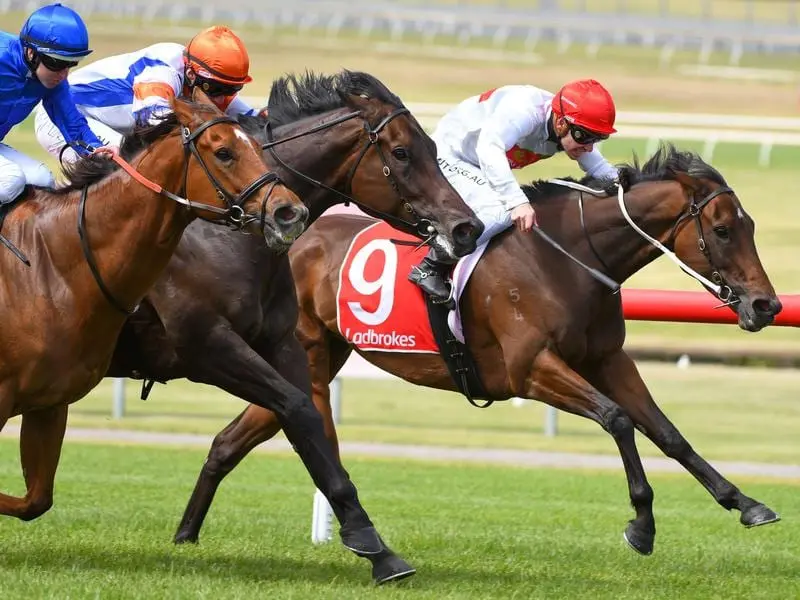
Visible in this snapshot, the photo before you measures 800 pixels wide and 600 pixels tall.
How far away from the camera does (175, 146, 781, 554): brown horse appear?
265 inches

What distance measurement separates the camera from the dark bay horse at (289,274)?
229 inches

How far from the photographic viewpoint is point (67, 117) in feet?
19.6

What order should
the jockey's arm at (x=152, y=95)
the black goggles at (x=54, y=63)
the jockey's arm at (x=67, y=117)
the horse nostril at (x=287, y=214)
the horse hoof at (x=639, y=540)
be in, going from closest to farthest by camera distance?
the horse nostril at (x=287, y=214) < the jockey's arm at (x=152, y=95) < the black goggles at (x=54, y=63) < the jockey's arm at (x=67, y=117) < the horse hoof at (x=639, y=540)

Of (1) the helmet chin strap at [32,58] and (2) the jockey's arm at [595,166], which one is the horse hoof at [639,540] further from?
(1) the helmet chin strap at [32,58]

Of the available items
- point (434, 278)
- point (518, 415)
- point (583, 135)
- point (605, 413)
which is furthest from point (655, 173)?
point (518, 415)

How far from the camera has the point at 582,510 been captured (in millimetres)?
8781

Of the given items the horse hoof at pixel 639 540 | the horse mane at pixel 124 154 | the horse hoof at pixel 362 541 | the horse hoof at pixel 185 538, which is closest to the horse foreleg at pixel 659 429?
the horse hoof at pixel 639 540

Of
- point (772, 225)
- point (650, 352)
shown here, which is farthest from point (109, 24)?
point (650, 352)

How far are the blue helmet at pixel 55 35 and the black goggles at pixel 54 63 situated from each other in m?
0.03

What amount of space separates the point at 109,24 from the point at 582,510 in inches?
1421

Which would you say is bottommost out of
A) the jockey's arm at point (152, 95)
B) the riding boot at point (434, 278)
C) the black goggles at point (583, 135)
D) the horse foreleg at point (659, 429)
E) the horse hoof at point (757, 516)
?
the horse hoof at point (757, 516)

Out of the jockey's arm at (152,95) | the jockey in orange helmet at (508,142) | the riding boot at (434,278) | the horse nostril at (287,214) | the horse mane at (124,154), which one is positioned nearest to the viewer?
the horse nostril at (287,214)

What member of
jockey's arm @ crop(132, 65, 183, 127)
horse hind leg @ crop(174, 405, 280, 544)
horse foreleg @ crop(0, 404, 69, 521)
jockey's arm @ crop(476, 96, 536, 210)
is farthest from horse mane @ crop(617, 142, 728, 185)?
horse foreleg @ crop(0, 404, 69, 521)

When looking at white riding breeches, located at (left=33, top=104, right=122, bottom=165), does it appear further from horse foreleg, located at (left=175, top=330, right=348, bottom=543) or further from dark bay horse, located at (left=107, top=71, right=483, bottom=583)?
horse foreleg, located at (left=175, top=330, right=348, bottom=543)
